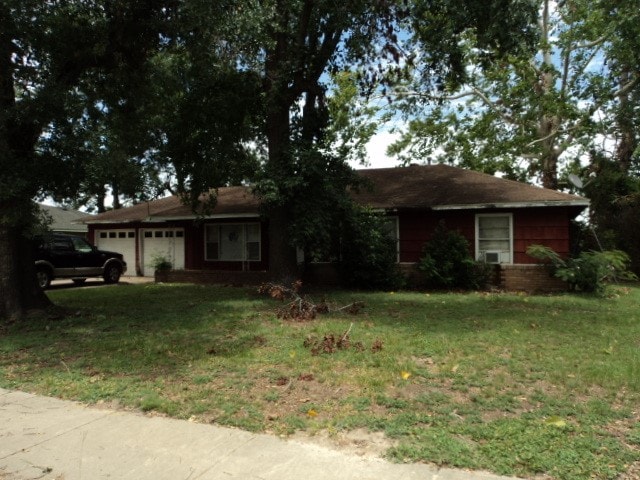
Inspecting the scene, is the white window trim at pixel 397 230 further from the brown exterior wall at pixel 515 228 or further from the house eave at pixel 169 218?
the house eave at pixel 169 218

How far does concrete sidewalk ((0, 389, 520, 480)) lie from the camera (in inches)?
146

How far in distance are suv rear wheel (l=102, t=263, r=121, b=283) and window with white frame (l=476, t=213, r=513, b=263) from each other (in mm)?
13625

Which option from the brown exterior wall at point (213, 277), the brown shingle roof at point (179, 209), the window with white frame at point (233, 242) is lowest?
the brown exterior wall at point (213, 277)

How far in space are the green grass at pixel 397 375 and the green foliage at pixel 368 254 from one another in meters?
3.86

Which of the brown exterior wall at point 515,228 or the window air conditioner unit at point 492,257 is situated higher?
the brown exterior wall at point 515,228

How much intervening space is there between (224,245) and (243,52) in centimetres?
919

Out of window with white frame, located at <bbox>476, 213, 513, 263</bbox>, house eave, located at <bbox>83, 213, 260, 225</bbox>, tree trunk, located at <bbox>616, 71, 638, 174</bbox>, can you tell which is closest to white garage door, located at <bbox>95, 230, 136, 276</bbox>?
house eave, located at <bbox>83, 213, 260, 225</bbox>

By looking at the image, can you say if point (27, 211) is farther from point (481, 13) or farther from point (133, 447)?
point (481, 13)

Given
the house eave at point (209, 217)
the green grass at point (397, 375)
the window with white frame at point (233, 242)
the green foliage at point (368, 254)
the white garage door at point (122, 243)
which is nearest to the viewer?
the green grass at point (397, 375)

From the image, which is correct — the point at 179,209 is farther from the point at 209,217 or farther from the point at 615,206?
the point at 615,206

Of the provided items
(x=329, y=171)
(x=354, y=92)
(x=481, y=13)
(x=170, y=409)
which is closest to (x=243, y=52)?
(x=329, y=171)

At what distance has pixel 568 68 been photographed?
2275 cm

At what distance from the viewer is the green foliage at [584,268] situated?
1325 cm

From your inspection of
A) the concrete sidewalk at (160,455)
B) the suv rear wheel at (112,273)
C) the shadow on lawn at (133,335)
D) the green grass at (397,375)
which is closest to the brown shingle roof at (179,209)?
the suv rear wheel at (112,273)
